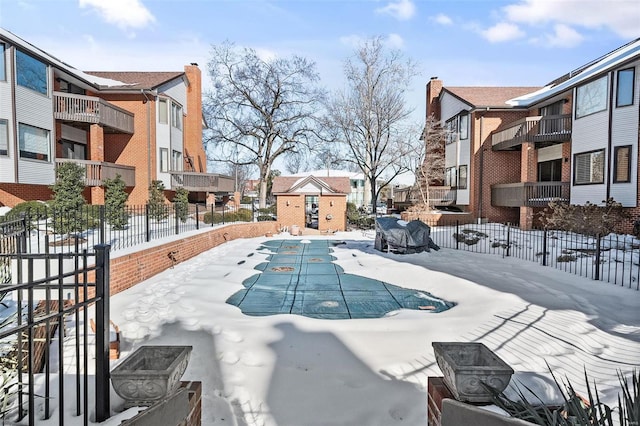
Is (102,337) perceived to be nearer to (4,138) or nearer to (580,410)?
(580,410)

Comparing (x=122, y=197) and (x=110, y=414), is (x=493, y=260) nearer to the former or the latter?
(x=110, y=414)

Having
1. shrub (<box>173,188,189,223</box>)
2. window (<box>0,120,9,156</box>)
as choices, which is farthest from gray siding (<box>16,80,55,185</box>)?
shrub (<box>173,188,189,223</box>)

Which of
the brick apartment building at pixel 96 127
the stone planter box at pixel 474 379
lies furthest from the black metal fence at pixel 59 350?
the brick apartment building at pixel 96 127

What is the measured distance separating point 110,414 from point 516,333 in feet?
19.1

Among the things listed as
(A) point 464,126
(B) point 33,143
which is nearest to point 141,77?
(B) point 33,143

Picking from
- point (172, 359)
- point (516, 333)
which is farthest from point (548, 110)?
point (172, 359)

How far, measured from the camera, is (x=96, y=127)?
20.3 m

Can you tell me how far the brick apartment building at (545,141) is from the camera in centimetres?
1559

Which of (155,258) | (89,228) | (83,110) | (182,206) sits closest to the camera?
(155,258)

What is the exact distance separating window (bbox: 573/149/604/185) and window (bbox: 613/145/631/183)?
0.67m

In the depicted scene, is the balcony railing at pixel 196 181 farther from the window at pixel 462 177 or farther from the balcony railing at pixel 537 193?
the balcony railing at pixel 537 193

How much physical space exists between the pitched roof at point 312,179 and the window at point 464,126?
27.9 ft

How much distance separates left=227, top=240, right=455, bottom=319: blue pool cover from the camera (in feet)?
24.8

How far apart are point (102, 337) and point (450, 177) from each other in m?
26.8
